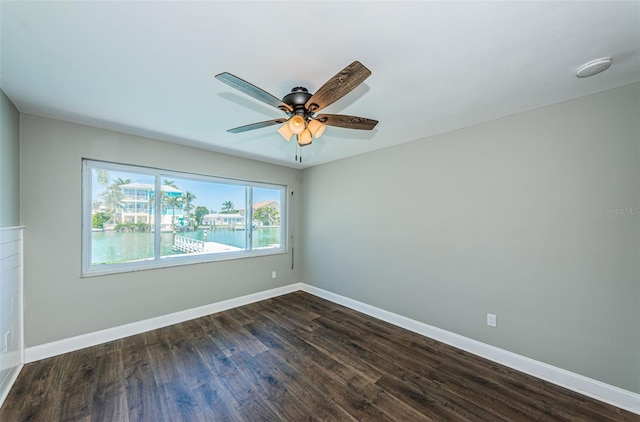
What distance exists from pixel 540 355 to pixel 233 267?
3831 millimetres

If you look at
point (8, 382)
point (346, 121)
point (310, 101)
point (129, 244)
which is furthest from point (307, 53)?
point (8, 382)

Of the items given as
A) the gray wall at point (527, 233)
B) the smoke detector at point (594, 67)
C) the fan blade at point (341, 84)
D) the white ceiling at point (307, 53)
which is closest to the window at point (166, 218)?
the white ceiling at point (307, 53)

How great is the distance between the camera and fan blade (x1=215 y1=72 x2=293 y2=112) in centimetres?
131

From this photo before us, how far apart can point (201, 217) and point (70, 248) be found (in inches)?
56.0

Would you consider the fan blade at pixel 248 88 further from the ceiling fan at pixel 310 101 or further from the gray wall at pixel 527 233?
the gray wall at pixel 527 233

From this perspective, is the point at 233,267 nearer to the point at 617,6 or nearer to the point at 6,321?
the point at 6,321

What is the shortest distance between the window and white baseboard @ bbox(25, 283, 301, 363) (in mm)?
682

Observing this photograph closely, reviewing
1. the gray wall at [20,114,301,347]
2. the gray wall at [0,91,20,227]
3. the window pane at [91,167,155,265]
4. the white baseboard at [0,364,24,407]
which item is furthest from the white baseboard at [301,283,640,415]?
the gray wall at [0,91,20,227]

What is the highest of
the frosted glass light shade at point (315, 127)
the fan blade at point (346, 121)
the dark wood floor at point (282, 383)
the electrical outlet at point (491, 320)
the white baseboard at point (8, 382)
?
the fan blade at point (346, 121)

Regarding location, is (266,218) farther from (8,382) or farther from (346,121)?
(8,382)

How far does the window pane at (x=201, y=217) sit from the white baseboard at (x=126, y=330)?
81 cm

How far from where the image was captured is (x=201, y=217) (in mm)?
3666

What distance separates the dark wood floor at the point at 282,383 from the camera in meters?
1.81

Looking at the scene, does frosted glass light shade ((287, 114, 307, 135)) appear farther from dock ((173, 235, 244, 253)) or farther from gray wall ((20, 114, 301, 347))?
dock ((173, 235, 244, 253))
